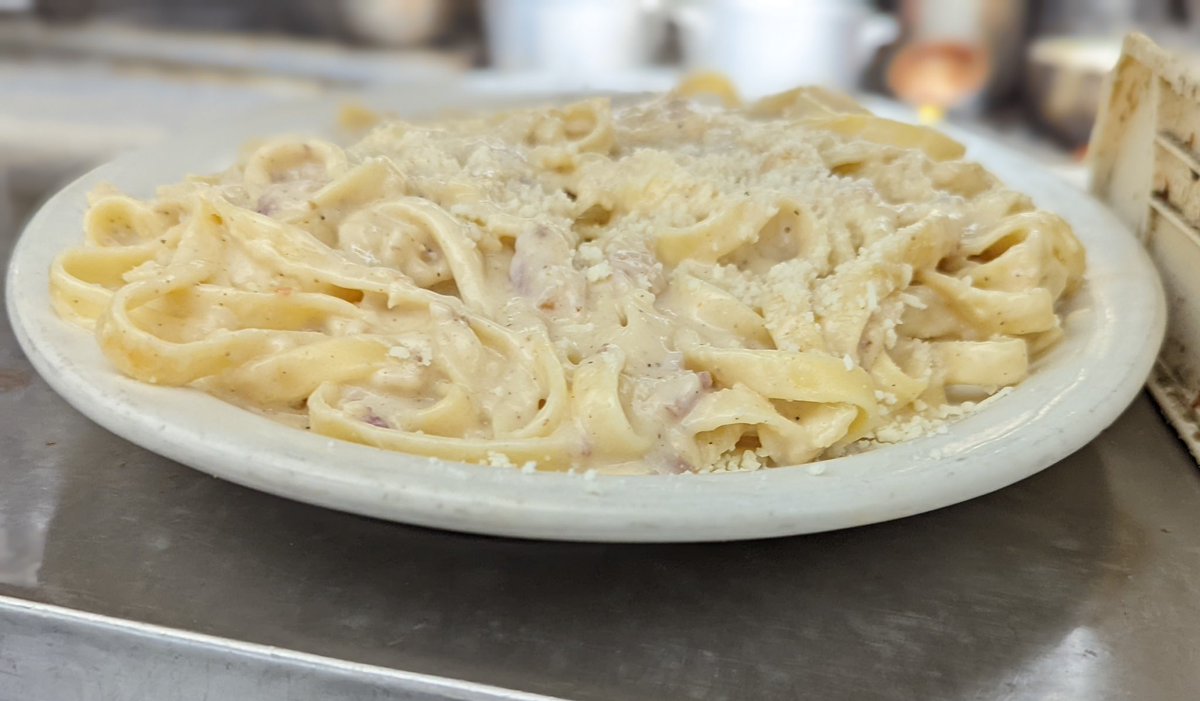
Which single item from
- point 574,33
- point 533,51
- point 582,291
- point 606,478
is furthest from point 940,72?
point 606,478

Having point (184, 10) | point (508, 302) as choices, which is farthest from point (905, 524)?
point (184, 10)

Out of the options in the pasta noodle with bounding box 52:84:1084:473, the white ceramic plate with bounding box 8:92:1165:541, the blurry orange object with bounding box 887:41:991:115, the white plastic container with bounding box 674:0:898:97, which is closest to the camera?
the white ceramic plate with bounding box 8:92:1165:541

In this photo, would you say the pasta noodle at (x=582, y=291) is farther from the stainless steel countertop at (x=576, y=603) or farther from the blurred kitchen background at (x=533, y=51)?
the blurred kitchen background at (x=533, y=51)

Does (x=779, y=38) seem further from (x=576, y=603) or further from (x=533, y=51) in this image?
(x=576, y=603)

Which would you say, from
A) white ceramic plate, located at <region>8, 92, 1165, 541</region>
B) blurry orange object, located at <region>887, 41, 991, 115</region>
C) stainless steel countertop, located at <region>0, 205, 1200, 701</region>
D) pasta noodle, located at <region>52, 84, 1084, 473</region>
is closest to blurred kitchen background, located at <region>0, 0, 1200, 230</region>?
blurry orange object, located at <region>887, 41, 991, 115</region>

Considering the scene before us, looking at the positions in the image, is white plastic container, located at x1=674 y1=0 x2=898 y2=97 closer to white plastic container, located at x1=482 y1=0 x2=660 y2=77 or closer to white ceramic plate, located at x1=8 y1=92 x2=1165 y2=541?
white plastic container, located at x1=482 y1=0 x2=660 y2=77

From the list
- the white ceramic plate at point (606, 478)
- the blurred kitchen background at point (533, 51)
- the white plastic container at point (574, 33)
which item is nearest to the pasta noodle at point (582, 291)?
the white ceramic plate at point (606, 478)
